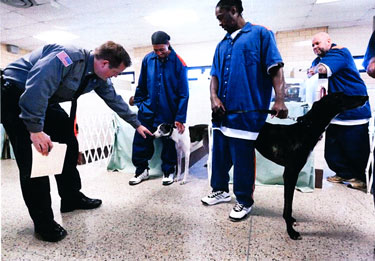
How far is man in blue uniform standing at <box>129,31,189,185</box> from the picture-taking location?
233cm

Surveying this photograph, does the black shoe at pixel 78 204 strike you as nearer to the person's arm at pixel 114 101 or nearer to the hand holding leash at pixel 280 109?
the person's arm at pixel 114 101

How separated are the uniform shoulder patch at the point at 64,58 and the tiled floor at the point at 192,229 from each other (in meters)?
0.96

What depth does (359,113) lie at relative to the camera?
2.11 meters

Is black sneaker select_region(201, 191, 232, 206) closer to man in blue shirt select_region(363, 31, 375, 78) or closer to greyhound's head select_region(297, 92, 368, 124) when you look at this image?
greyhound's head select_region(297, 92, 368, 124)

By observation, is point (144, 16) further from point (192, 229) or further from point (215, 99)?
point (192, 229)

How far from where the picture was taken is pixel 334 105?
4.23ft

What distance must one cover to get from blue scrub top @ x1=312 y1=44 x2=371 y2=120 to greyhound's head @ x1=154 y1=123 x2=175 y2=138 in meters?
1.47

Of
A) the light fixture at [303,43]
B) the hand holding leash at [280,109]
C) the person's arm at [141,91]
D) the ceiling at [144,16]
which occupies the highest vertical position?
the ceiling at [144,16]

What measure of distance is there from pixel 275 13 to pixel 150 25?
2762mm

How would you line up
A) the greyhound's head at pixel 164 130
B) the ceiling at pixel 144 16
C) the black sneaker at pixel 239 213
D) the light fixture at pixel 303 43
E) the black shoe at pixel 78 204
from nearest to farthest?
the black sneaker at pixel 239 213 → the black shoe at pixel 78 204 → the greyhound's head at pixel 164 130 → the ceiling at pixel 144 16 → the light fixture at pixel 303 43

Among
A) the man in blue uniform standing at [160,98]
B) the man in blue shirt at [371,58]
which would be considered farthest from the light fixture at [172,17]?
the man in blue shirt at [371,58]

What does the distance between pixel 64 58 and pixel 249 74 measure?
1027 mm

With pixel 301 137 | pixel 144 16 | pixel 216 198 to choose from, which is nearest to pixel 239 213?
pixel 216 198

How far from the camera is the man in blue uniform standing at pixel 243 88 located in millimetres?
1451
